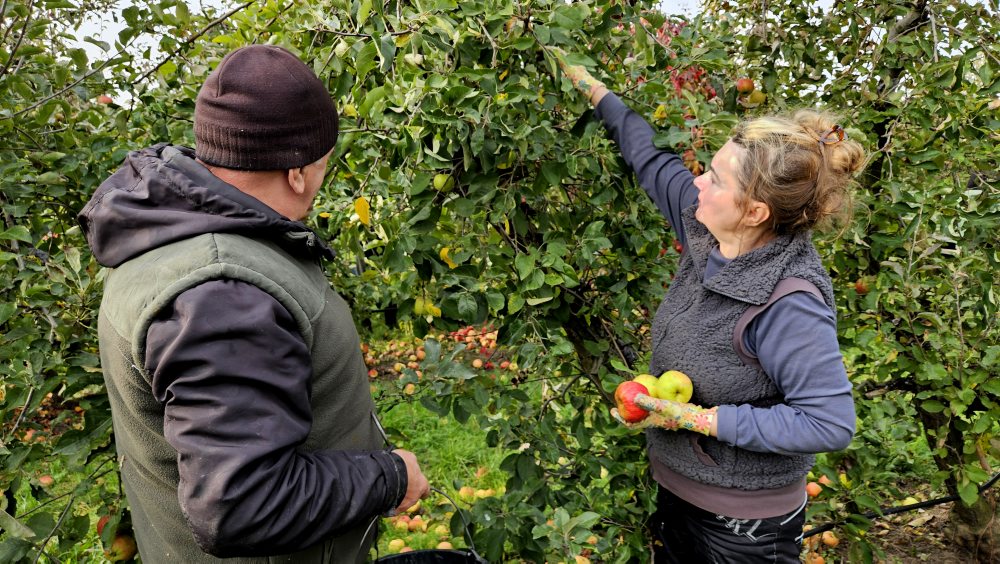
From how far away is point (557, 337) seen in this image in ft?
5.62

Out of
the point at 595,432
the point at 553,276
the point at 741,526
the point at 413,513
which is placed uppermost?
the point at 553,276

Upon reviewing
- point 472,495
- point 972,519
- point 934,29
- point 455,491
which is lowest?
point 455,491

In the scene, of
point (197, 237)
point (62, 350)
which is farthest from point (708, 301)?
point (62, 350)

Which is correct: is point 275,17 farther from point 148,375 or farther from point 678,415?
point 678,415

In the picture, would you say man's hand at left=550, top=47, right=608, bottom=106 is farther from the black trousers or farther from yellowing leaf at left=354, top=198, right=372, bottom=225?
the black trousers

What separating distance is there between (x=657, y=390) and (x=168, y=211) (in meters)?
1.09

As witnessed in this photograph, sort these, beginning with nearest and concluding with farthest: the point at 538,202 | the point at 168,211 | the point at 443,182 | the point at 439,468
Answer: the point at 168,211 → the point at 443,182 → the point at 538,202 → the point at 439,468

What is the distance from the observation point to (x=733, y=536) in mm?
1600

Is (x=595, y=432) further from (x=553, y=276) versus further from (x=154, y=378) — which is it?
(x=154, y=378)

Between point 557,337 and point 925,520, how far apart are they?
2636mm

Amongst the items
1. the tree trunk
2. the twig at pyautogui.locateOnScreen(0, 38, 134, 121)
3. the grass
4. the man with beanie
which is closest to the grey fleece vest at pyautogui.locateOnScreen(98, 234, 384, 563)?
the man with beanie

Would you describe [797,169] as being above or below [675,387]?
above

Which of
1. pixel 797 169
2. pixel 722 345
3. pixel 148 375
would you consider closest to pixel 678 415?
pixel 722 345

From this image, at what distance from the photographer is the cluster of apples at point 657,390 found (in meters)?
1.55
